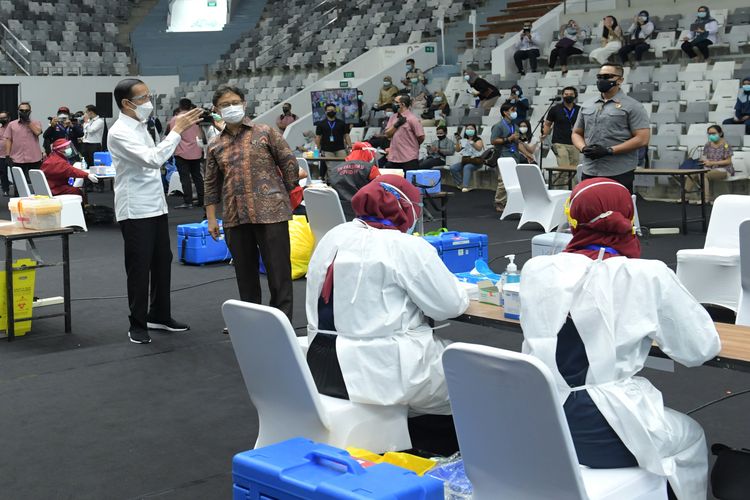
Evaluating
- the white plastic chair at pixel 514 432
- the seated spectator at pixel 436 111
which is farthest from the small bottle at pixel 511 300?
Result: the seated spectator at pixel 436 111

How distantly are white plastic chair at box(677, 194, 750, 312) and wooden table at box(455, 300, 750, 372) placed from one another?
294 centimetres

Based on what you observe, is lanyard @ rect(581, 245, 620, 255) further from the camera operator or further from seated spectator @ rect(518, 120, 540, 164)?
the camera operator

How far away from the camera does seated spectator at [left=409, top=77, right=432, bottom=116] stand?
1870 cm

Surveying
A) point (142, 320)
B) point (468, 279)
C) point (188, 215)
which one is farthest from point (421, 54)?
point (468, 279)

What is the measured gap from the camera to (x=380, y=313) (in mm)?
3328

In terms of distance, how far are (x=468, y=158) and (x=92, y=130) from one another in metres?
6.26

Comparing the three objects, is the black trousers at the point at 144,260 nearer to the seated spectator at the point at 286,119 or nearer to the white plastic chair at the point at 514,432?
the white plastic chair at the point at 514,432

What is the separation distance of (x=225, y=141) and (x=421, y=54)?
1639 cm

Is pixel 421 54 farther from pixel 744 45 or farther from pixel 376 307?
pixel 376 307

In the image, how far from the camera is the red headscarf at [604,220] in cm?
282

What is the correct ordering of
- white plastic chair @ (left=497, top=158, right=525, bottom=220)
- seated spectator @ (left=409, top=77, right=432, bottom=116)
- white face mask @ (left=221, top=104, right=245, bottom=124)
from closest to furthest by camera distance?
white face mask @ (left=221, top=104, right=245, bottom=124) < white plastic chair @ (left=497, top=158, right=525, bottom=220) < seated spectator @ (left=409, top=77, right=432, bottom=116)

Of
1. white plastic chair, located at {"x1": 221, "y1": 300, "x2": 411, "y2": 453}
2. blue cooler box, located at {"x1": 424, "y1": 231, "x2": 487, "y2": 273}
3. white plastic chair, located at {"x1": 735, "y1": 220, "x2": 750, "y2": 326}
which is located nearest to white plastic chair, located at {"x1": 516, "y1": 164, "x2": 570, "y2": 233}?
blue cooler box, located at {"x1": 424, "y1": 231, "x2": 487, "y2": 273}

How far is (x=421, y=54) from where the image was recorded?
A: 70.3 ft

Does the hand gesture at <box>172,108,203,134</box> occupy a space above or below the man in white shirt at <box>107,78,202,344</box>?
above
